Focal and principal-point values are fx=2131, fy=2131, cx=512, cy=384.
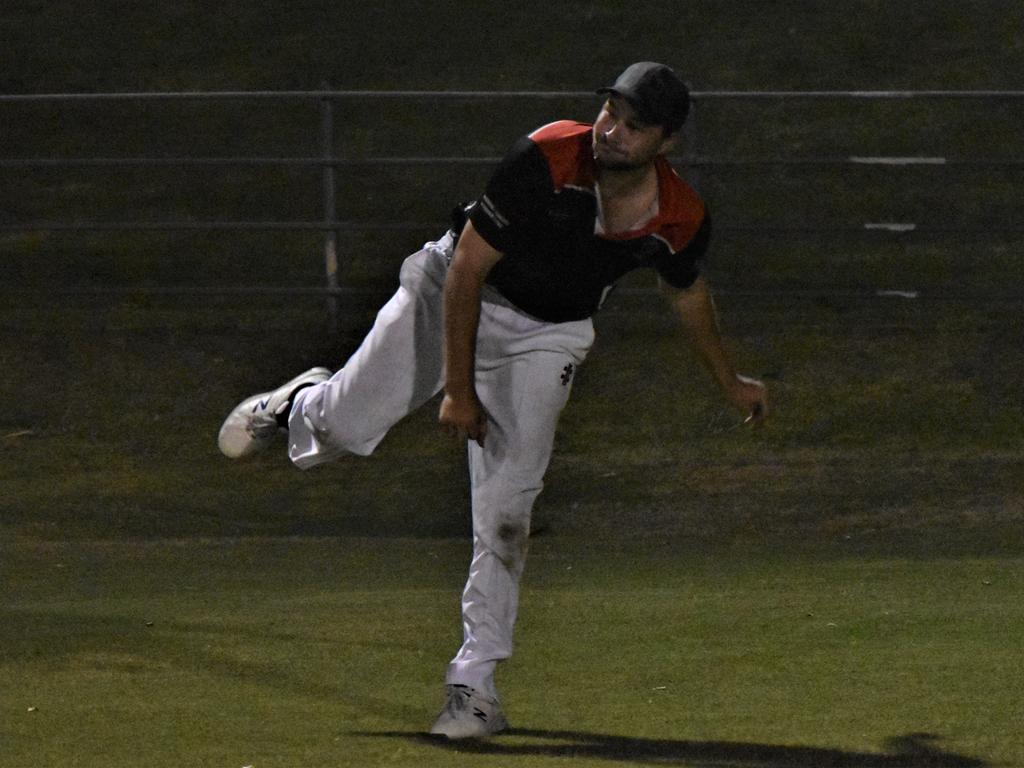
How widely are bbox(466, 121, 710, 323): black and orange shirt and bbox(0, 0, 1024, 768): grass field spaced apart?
103 cm

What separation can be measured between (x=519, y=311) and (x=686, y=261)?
0.41 meters

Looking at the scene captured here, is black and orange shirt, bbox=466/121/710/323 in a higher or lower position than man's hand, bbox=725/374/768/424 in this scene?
higher

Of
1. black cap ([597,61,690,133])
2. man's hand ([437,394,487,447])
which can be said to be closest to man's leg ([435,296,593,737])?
man's hand ([437,394,487,447])

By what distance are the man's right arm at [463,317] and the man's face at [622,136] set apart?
→ 0.33m

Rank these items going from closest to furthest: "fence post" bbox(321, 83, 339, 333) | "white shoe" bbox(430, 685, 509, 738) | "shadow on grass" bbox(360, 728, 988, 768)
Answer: "shadow on grass" bbox(360, 728, 988, 768), "white shoe" bbox(430, 685, 509, 738), "fence post" bbox(321, 83, 339, 333)

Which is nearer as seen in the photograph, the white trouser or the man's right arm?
the man's right arm

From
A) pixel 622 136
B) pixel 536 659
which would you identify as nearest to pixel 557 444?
pixel 536 659

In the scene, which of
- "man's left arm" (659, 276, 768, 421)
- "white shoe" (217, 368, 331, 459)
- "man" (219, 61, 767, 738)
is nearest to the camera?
"man" (219, 61, 767, 738)

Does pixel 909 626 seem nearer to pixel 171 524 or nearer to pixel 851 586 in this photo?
pixel 851 586

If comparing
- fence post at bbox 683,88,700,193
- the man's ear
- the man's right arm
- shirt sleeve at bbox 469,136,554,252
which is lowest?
fence post at bbox 683,88,700,193

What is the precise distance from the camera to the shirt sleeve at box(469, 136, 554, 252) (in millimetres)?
4707

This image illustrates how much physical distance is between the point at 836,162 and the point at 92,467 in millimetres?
4418

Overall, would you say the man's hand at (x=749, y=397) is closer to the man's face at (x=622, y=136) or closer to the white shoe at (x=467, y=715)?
the man's face at (x=622, y=136)

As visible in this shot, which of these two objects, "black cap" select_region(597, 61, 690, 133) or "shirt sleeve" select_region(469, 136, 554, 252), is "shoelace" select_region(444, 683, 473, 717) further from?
"black cap" select_region(597, 61, 690, 133)
